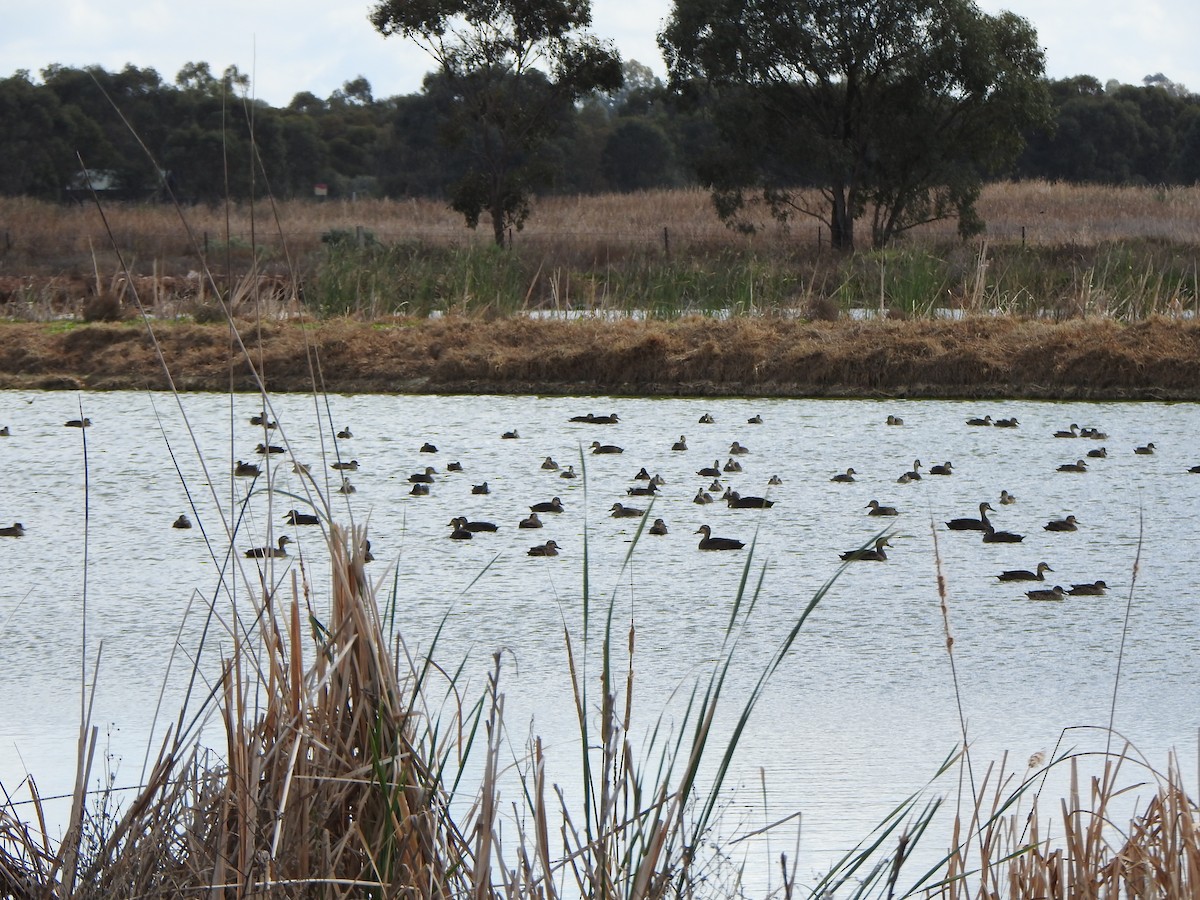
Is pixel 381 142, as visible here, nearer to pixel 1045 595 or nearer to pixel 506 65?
pixel 506 65

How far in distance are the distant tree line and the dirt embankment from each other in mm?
19127

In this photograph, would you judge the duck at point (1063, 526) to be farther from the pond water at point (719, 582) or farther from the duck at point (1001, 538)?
the duck at point (1001, 538)

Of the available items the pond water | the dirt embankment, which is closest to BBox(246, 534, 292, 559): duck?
the pond water

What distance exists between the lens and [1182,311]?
445 inches

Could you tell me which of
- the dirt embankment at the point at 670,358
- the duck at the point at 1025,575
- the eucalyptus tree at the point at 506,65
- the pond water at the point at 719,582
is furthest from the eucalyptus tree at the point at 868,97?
the duck at the point at 1025,575

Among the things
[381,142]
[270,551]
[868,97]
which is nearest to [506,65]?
[868,97]

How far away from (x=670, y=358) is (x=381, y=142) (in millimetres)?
33581

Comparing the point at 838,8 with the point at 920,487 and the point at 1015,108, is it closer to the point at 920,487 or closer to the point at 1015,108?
the point at 1015,108

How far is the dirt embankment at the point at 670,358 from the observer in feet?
31.1

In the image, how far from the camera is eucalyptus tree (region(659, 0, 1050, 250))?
70.8ft

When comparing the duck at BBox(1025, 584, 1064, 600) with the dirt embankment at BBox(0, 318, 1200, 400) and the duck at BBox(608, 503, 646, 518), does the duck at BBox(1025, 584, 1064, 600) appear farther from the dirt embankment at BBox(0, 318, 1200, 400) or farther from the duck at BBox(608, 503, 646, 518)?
the dirt embankment at BBox(0, 318, 1200, 400)

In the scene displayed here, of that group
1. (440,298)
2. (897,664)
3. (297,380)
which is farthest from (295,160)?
(897,664)

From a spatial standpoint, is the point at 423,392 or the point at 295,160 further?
the point at 295,160

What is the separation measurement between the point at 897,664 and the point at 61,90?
123ft
